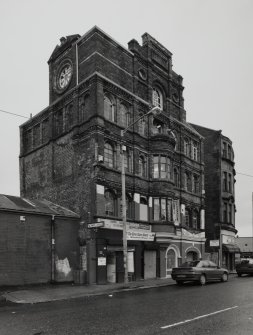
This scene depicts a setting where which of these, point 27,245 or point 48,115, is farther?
point 48,115

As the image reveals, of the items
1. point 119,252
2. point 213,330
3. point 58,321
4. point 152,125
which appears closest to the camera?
point 213,330

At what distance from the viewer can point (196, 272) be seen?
72.8 ft

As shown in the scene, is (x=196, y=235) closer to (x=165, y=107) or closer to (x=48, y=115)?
(x=165, y=107)

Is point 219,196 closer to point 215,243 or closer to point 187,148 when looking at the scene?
point 215,243

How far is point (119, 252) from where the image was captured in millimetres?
26078

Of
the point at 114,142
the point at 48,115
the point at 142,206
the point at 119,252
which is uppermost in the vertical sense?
the point at 48,115

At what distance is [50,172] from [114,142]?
5658 mm

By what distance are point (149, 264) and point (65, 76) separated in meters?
15.3

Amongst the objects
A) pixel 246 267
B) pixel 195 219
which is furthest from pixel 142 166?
pixel 246 267

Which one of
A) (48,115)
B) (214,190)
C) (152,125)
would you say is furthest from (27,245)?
(214,190)

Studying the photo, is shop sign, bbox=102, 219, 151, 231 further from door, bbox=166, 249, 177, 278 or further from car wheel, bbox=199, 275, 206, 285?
car wheel, bbox=199, 275, 206, 285

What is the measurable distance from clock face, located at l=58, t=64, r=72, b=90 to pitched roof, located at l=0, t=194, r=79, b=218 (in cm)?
915

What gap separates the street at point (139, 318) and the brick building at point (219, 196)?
2575 cm

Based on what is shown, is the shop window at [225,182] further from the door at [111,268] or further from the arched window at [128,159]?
the door at [111,268]
